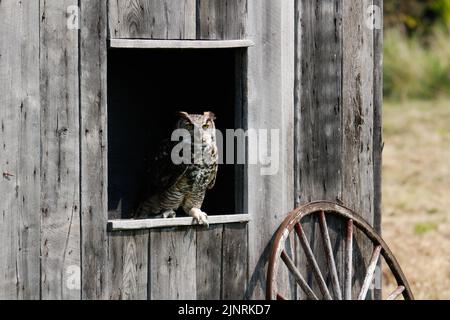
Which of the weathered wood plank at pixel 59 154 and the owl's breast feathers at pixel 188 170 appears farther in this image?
the owl's breast feathers at pixel 188 170

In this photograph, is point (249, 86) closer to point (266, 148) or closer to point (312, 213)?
point (266, 148)

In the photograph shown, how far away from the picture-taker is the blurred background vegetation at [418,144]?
9.28 metres

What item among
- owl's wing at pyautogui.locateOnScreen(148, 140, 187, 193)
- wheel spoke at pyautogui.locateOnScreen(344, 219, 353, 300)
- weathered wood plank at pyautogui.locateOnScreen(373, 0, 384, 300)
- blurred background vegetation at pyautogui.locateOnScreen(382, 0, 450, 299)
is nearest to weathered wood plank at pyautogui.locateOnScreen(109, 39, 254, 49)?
owl's wing at pyautogui.locateOnScreen(148, 140, 187, 193)

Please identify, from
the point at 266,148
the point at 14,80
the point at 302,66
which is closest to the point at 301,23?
the point at 302,66

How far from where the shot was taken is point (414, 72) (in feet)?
53.9

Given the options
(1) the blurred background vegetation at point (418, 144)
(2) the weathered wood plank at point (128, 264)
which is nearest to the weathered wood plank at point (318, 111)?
(2) the weathered wood plank at point (128, 264)

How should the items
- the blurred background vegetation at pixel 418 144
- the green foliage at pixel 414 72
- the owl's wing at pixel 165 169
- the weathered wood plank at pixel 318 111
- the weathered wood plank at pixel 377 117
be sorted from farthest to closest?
1. the green foliage at pixel 414 72
2. the blurred background vegetation at pixel 418 144
3. the weathered wood plank at pixel 377 117
4. the owl's wing at pixel 165 169
5. the weathered wood plank at pixel 318 111

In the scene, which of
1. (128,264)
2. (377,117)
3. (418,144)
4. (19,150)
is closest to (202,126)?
(128,264)

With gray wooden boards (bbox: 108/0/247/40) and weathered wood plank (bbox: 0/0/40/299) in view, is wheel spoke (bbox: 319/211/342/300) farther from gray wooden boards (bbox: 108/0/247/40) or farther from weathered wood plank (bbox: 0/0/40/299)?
weathered wood plank (bbox: 0/0/40/299)

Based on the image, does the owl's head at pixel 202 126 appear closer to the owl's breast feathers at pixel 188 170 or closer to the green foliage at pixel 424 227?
the owl's breast feathers at pixel 188 170

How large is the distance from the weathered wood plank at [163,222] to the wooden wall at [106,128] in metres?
0.05

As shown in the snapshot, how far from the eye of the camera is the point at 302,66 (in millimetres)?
6250

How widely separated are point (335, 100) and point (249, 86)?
2.22ft

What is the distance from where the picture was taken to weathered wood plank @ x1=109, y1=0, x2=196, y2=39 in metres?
5.63
